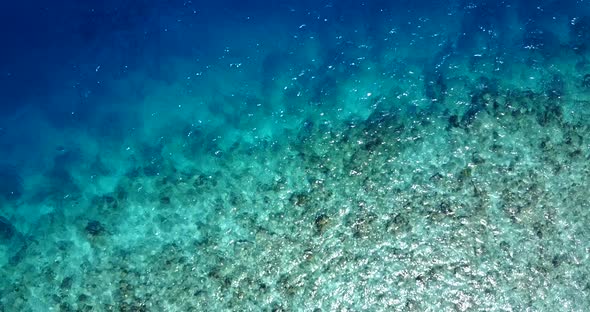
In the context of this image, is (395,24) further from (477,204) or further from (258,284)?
(258,284)

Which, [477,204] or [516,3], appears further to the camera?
[516,3]

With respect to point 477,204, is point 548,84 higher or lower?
higher

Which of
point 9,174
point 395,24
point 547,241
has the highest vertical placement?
point 395,24

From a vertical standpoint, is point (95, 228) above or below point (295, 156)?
below

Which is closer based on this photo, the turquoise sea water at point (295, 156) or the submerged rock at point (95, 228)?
the turquoise sea water at point (295, 156)

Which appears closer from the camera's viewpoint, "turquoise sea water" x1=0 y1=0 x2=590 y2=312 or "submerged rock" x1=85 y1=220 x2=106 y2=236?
"turquoise sea water" x1=0 y1=0 x2=590 y2=312

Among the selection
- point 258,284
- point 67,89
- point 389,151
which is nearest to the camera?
point 258,284

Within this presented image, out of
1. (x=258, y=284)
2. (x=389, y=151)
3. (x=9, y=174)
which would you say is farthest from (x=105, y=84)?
(x=389, y=151)

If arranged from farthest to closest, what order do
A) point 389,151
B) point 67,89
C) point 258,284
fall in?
point 67,89, point 389,151, point 258,284
